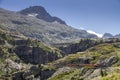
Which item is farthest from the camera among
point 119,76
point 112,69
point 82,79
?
point 82,79

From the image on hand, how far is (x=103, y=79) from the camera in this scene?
125188 millimetres

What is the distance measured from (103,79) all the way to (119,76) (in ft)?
23.4

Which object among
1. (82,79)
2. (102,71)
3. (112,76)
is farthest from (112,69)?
(82,79)

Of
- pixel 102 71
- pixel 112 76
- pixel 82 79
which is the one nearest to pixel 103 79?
pixel 112 76

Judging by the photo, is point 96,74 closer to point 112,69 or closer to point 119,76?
point 112,69

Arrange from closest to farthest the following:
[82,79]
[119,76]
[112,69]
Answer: [119,76] → [112,69] → [82,79]

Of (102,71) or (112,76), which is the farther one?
(102,71)

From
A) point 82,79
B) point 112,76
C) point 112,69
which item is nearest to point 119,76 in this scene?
point 112,76

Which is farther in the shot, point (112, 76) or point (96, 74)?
point (96, 74)

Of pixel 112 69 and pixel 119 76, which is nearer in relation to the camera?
pixel 119 76

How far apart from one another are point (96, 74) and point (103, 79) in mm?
28094

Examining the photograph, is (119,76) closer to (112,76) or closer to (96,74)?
(112,76)

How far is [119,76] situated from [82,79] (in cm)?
5986

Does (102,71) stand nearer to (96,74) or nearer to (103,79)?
(96,74)
